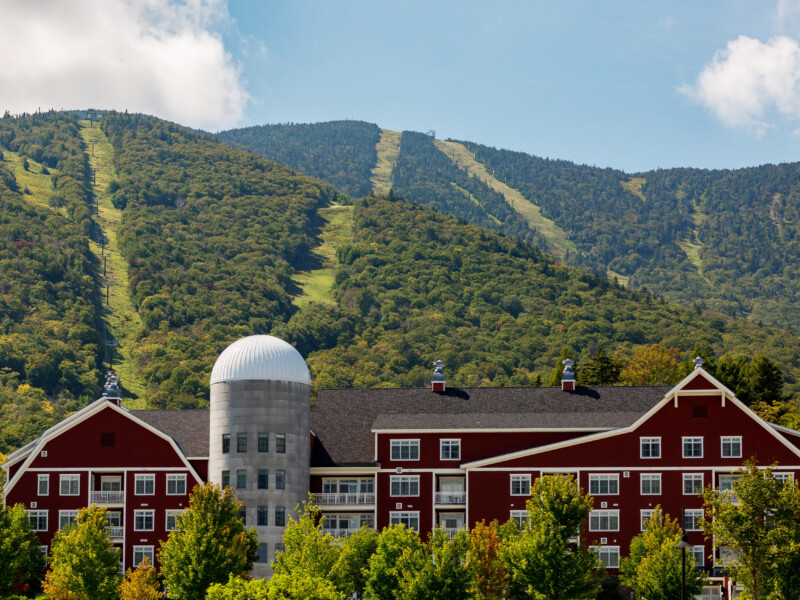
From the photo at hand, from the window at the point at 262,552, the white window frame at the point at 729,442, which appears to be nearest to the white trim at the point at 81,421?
the window at the point at 262,552

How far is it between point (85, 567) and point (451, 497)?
29.9 m

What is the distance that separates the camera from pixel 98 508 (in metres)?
106

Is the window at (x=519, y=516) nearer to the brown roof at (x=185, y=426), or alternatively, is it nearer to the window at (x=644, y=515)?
the window at (x=644, y=515)

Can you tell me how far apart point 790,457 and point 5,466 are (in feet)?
213

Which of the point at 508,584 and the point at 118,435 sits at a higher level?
the point at 118,435

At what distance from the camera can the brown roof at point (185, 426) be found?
113 m

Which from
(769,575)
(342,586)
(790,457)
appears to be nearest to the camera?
(769,575)

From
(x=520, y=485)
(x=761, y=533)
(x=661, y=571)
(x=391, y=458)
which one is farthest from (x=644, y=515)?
(x=761, y=533)

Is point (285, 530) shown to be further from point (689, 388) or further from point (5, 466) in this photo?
point (689, 388)

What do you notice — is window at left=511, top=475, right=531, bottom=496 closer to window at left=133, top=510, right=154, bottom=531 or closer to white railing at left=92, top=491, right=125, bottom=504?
window at left=133, top=510, right=154, bottom=531

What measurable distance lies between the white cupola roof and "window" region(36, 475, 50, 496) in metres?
16.4

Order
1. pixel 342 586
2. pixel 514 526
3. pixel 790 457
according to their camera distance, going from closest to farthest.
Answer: pixel 342 586 < pixel 514 526 < pixel 790 457

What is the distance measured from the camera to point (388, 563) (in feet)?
304

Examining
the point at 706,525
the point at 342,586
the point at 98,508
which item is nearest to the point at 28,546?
the point at 98,508
